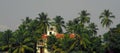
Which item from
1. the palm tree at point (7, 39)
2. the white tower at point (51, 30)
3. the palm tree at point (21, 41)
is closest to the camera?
the palm tree at point (21, 41)

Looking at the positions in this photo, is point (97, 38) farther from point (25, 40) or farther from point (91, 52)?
point (25, 40)

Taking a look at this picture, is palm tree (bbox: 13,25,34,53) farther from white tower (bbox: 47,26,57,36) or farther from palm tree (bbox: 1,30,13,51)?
white tower (bbox: 47,26,57,36)

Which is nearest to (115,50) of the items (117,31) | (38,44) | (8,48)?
(117,31)

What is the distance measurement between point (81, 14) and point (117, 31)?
13388 mm

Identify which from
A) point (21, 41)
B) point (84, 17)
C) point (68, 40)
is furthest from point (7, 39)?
point (84, 17)

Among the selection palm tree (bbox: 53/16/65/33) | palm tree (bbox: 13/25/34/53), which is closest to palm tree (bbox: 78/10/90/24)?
palm tree (bbox: 53/16/65/33)

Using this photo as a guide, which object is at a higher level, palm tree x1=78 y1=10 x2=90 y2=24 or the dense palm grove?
palm tree x1=78 y1=10 x2=90 y2=24

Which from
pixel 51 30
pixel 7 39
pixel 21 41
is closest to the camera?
pixel 21 41

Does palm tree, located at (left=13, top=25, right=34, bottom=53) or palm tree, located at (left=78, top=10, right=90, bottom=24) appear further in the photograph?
palm tree, located at (left=78, top=10, right=90, bottom=24)

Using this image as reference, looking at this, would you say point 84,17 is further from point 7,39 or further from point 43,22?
point 7,39

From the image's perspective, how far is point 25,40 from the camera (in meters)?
67.5

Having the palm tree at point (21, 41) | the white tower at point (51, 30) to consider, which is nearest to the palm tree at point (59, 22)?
the white tower at point (51, 30)

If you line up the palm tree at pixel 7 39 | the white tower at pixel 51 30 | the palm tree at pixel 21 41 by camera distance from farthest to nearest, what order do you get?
the white tower at pixel 51 30 → the palm tree at pixel 7 39 → the palm tree at pixel 21 41

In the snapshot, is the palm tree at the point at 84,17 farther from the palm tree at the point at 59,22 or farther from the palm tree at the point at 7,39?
the palm tree at the point at 7,39
